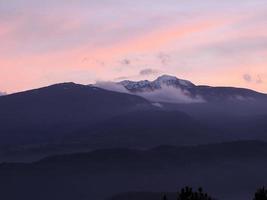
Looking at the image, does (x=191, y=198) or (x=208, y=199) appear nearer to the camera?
(x=191, y=198)

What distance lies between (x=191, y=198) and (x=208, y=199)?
3.52 meters

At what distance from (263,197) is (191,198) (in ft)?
12.5

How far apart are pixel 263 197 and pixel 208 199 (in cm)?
385

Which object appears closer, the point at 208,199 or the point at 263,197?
the point at 263,197

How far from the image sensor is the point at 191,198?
40.1 meters

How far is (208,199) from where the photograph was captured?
142 feet

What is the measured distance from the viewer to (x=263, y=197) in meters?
40.6
